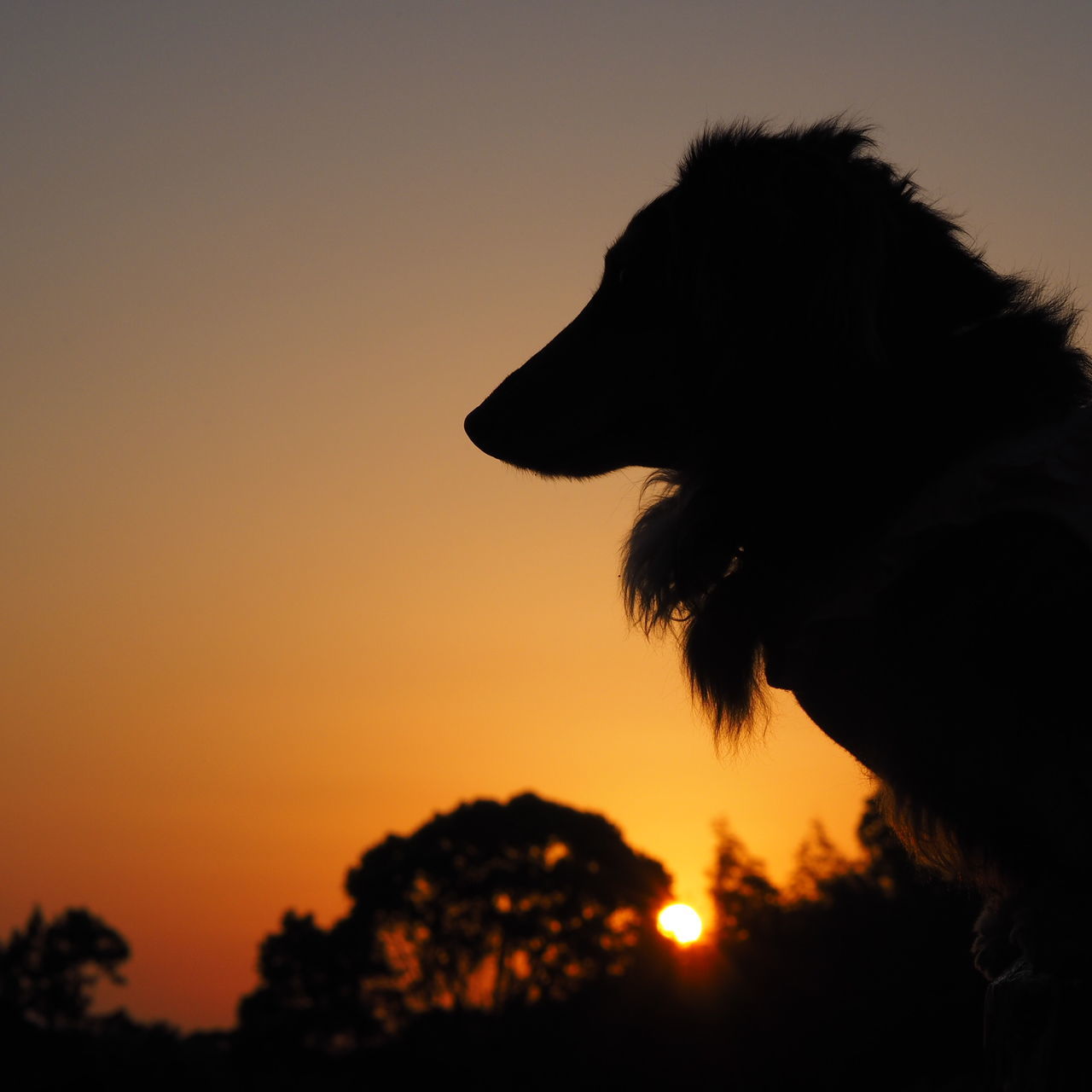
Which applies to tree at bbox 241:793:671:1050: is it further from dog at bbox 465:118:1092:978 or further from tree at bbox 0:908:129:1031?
dog at bbox 465:118:1092:978

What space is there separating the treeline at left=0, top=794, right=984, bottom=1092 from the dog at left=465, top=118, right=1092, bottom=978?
2641 centimetres

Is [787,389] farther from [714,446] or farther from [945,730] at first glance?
[945,730]

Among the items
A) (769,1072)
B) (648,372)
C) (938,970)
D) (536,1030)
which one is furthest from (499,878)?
(648,372)

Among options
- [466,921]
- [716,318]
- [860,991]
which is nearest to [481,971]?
[466,921]

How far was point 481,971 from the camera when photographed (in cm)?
4072

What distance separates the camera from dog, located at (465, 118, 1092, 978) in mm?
2191

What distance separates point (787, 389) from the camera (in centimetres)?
259

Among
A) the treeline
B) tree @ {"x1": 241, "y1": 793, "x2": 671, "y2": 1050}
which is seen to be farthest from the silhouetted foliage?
tree @ {"x1": 241, "y1": 793, "x2": 671, "y2": 1050}

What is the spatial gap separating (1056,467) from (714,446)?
79cm

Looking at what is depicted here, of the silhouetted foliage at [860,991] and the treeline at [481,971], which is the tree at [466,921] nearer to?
the treeline at [481,971]

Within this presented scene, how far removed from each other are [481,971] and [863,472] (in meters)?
41.3

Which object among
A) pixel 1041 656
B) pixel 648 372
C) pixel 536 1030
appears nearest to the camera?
pixel 1041 656

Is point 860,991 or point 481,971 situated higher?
point 481,971

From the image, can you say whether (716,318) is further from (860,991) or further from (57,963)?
(57,963)
